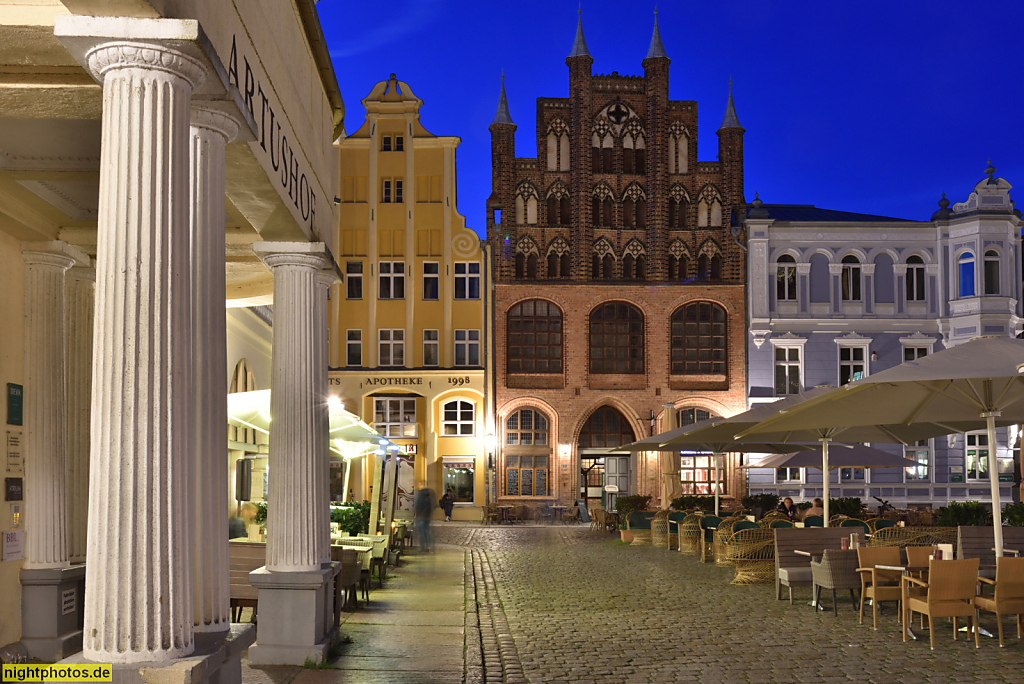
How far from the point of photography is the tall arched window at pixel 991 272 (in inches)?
1405

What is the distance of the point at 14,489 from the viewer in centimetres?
841

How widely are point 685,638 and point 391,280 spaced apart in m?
27.3

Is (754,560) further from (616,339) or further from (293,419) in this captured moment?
(616,339)

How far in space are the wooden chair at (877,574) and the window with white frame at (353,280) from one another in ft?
89.0

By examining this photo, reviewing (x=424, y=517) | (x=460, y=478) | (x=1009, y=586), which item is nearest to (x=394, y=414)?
(x=460, y=478)

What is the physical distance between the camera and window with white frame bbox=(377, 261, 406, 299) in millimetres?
36125

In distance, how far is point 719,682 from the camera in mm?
7871

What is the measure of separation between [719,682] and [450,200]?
29771 millimetres

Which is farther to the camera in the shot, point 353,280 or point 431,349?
point 353,280

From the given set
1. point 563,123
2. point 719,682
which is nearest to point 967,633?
point 719,682

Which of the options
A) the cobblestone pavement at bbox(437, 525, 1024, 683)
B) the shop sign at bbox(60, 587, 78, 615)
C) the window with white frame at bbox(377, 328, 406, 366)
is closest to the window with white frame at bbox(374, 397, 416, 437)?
the window with white frame at bbox(377, 328, 406, 366)

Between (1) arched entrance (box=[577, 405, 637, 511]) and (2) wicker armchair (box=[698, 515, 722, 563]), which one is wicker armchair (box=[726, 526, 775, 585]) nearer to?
(2) wicker armchair (box=[698, 515, 722, 563])

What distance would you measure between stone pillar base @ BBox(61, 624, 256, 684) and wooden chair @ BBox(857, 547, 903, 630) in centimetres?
741

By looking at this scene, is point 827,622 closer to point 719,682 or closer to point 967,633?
point 967,633
